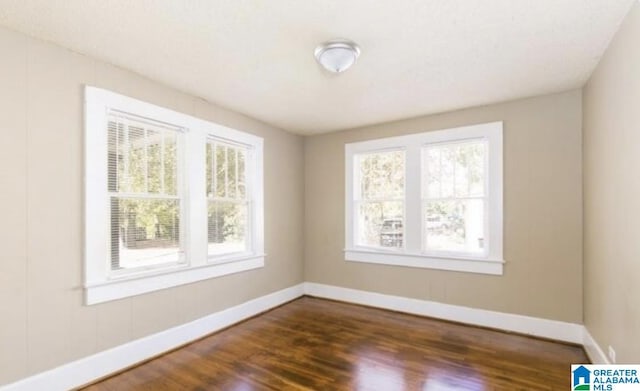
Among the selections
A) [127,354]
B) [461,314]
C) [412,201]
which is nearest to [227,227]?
[127,354]

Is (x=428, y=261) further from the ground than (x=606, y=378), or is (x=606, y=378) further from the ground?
(x=428, y=261)

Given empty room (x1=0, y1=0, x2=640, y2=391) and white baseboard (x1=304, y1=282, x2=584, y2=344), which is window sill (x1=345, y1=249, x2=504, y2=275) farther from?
white baseboard (x1=304, y1=282, x2=584, y2=344)

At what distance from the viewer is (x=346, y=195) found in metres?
4.70

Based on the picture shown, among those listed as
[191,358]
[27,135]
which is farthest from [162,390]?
[27,135]

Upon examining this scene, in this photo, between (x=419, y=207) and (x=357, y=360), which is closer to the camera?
(x=357, y=360)

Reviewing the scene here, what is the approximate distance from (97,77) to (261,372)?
280 cm

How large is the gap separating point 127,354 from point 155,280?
63 cm

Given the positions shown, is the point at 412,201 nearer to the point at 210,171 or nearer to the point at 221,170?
the point at 221,170

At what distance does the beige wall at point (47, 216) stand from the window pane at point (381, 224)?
2.82 meters

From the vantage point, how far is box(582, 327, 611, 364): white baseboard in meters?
2.46

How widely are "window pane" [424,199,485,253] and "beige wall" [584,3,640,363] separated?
997mm

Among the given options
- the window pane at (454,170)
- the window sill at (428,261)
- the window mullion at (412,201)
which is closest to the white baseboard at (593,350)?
the window sill at (428,261)

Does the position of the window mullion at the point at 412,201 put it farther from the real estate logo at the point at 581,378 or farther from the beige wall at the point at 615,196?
the real estate logo at the point at 581,378

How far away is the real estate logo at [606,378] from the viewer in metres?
1.88
